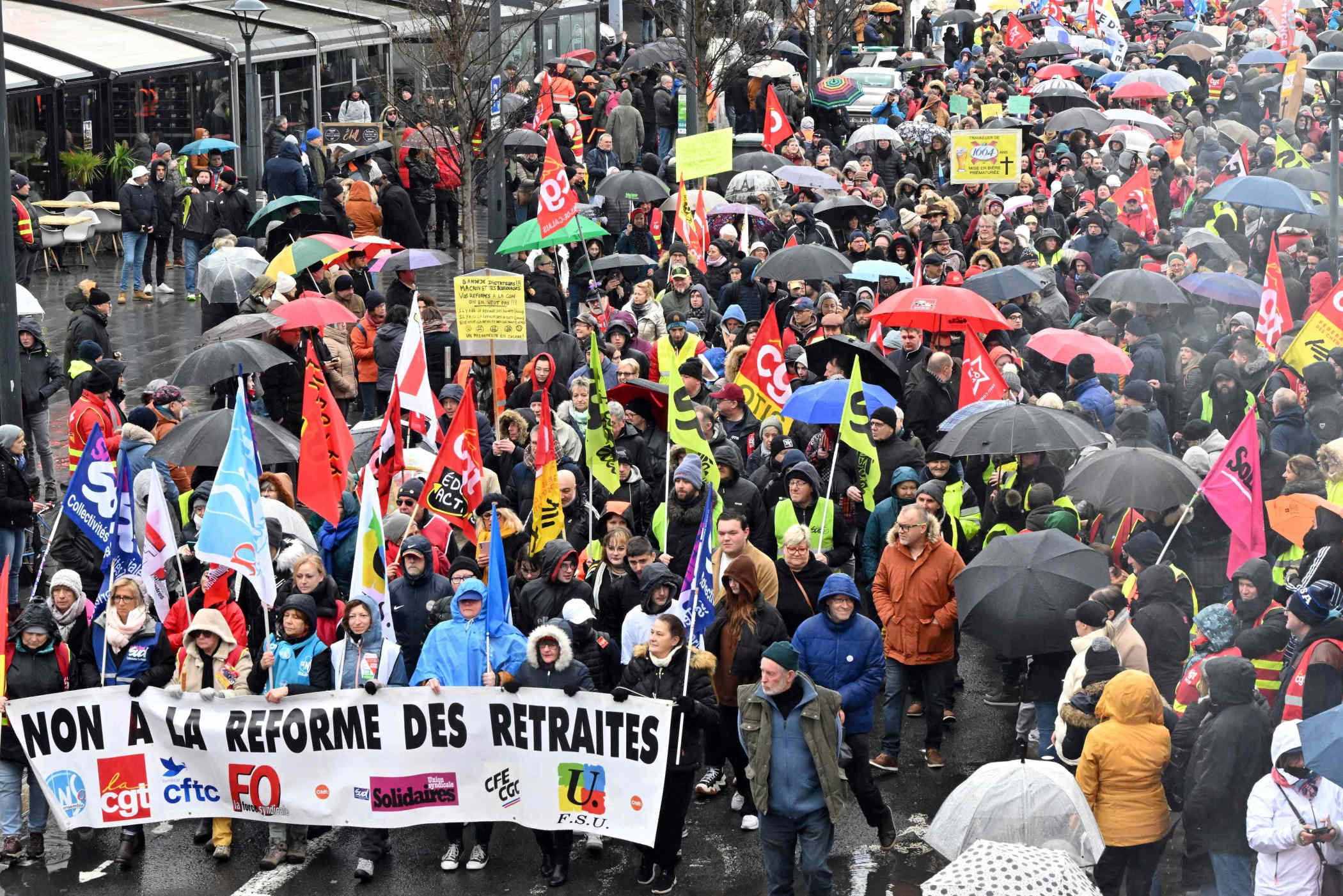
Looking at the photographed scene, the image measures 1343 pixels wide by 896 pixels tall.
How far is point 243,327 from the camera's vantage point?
15469mm

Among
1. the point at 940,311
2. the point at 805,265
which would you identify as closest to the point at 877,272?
the point at 805,265

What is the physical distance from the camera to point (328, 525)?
487 inches

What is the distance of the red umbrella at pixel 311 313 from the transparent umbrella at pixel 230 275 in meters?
1.88

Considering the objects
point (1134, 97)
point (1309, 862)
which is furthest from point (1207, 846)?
point (1134, 97)

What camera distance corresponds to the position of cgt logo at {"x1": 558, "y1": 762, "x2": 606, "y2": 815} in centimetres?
984

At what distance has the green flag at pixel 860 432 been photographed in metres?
12.3

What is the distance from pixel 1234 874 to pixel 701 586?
3.17 m

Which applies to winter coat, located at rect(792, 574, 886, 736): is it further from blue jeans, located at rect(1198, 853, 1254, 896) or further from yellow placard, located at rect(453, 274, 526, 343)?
yellow placard, located at rect(453, 274, 526, 343)

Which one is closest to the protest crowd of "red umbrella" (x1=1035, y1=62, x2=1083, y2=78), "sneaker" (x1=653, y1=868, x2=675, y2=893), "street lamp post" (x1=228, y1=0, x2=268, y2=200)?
"sneaker" (x1=653, y1=868, x2=675, y2=893)

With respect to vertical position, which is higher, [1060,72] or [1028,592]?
[1060,72]

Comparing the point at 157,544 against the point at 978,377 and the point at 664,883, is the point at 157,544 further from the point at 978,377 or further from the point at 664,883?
the point at 978,377

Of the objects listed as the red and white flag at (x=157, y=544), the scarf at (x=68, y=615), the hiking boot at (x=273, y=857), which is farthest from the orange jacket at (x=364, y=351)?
the hiking boot at (x=273, y=857)

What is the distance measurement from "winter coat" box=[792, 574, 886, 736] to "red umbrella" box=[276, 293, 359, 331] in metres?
7.24

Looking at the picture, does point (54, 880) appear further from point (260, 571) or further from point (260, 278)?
point (260, 278)
